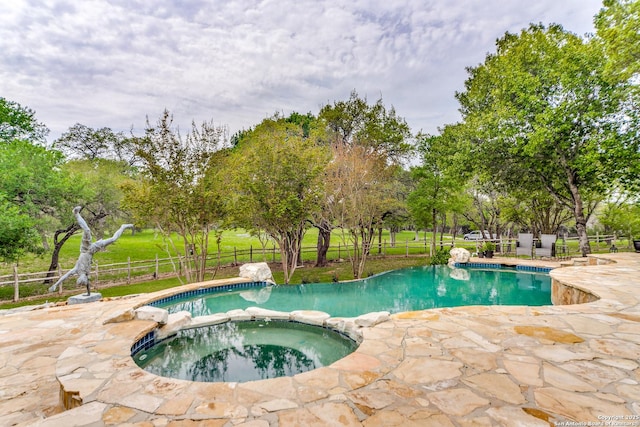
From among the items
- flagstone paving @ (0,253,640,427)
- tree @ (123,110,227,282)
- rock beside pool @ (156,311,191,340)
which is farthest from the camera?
tree @ (123,110,227,282)

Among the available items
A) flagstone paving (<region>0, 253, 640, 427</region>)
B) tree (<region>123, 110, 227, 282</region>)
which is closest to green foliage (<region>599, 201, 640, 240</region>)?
flagstone paving (<region>0, 253, 640, 427</region>)

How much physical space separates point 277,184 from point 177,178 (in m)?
2.92

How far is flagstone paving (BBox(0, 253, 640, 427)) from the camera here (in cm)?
194

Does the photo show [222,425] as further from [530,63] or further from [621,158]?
[530,63]

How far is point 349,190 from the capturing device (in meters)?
10.4

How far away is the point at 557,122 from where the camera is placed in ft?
31.3

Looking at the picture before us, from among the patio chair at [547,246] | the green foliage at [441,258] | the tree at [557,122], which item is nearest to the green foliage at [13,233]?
the tree at [557,122]

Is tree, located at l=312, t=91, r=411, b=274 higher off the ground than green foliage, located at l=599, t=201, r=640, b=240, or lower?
higher

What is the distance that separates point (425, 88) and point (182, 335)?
1280cm

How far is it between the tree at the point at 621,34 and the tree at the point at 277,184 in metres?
8.05

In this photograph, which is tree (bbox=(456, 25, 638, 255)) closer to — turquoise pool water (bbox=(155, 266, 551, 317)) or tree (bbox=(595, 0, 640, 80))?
tree (bbox=(595, 0, 640, 80))

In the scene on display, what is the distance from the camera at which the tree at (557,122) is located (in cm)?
905

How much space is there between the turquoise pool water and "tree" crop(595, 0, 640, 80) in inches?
242

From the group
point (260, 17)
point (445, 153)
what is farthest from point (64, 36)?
point (445, 153)
